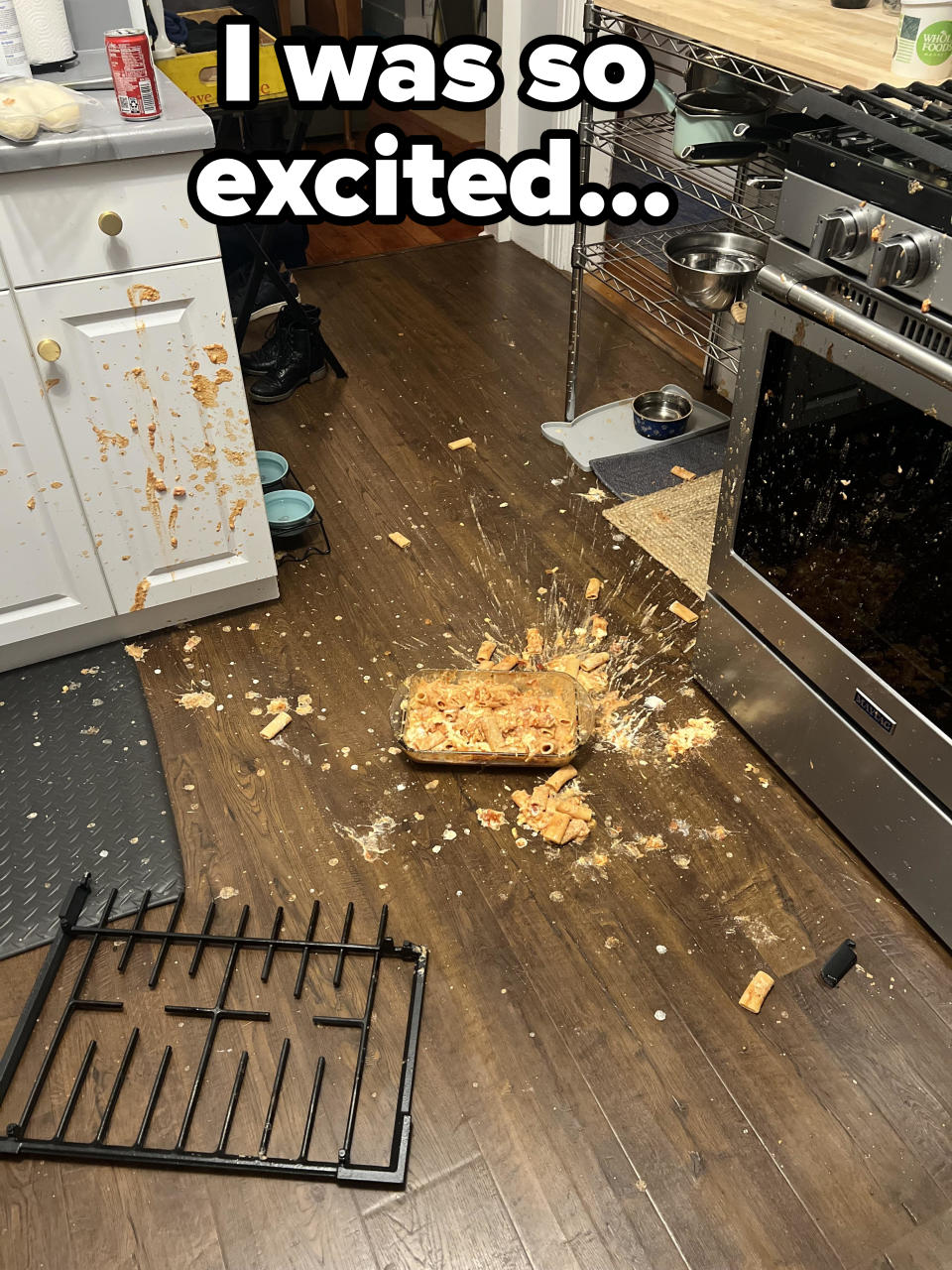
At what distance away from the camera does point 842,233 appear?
115 centimetres

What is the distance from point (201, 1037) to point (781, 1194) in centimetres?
76

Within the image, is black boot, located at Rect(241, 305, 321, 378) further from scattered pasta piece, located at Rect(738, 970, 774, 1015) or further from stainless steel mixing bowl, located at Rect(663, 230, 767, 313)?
scattered pasta piece, located at Rect(738, 970, 774, 1015)

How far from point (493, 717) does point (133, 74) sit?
1.13 meters

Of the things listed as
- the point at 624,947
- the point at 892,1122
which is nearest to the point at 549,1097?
the point at 624,947

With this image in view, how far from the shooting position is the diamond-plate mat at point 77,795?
1.47 metres

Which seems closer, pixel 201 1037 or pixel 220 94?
pixel 201 1037

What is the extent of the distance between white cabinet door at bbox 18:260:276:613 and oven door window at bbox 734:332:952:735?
904mm

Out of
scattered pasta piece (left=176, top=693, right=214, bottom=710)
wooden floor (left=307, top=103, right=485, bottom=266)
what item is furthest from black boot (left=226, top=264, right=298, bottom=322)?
scattered pasta piece (left=176, top=693, right=214, bottom=710)

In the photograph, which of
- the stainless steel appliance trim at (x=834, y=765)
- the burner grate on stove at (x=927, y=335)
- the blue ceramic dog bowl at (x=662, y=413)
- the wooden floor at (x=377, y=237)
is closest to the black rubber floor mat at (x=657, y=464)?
the blue ceramic dog bowl at (x=662, y=413)

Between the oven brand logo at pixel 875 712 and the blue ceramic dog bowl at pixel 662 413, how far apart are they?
4.00 ft

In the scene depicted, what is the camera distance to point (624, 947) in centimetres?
140

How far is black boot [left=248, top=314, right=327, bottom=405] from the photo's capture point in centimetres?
261

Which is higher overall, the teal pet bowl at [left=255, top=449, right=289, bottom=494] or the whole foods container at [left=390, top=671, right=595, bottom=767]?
the teal pet bowl at [left=255, top=449, right=289, bottom=494]

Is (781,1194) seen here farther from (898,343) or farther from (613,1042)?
(898,343)
